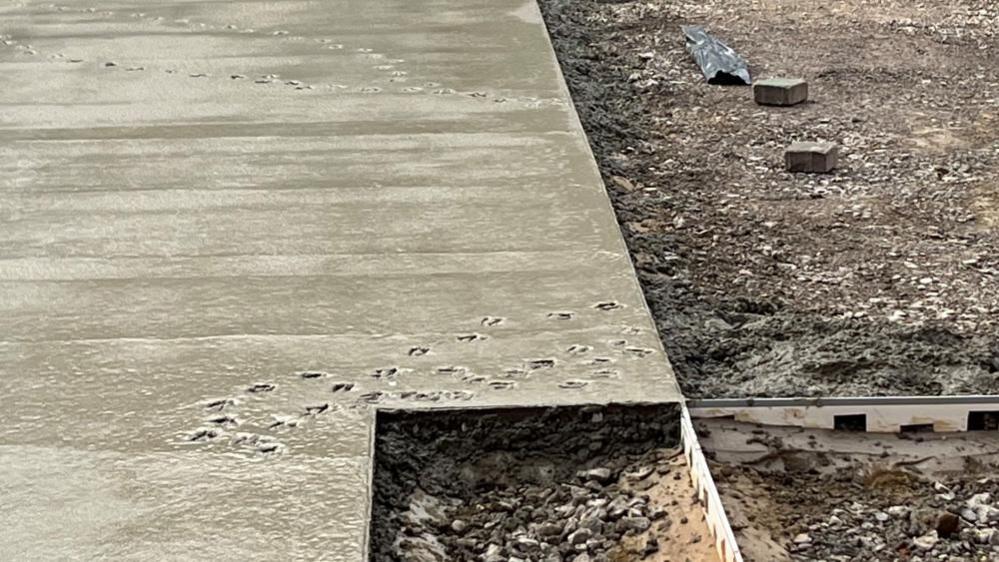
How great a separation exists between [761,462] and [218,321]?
1764mm

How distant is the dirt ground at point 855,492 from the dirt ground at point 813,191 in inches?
9.8

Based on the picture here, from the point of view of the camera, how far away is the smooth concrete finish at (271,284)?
3.28m

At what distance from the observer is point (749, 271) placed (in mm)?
4941

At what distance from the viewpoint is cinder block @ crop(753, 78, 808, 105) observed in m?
7.14

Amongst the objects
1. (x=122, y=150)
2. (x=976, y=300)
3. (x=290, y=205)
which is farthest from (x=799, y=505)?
(x=122, y=150)

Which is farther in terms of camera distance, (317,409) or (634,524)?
(317,409)

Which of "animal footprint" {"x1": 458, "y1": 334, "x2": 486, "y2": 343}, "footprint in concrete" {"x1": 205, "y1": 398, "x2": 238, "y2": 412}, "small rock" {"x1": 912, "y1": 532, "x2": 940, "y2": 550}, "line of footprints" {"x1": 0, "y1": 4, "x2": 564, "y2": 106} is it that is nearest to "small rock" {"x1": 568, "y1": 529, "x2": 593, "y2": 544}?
"small rock" {"x1": 912, "y1": 532, "x2": 940, "y2": 550}

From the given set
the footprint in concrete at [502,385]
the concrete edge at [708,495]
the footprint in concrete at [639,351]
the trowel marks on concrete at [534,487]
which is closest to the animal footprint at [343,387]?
the trowel marks on concrete at [534,487]

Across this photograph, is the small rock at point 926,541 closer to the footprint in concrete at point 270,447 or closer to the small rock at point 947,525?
the small rock at point 947,525

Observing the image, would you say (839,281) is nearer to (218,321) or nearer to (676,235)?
(676,235)

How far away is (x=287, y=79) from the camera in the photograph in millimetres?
7020

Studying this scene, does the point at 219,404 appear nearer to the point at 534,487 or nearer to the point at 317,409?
the point at 317,409

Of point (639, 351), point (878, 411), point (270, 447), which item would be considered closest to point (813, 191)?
point (639, 351)

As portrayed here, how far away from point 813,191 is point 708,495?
296 cm
